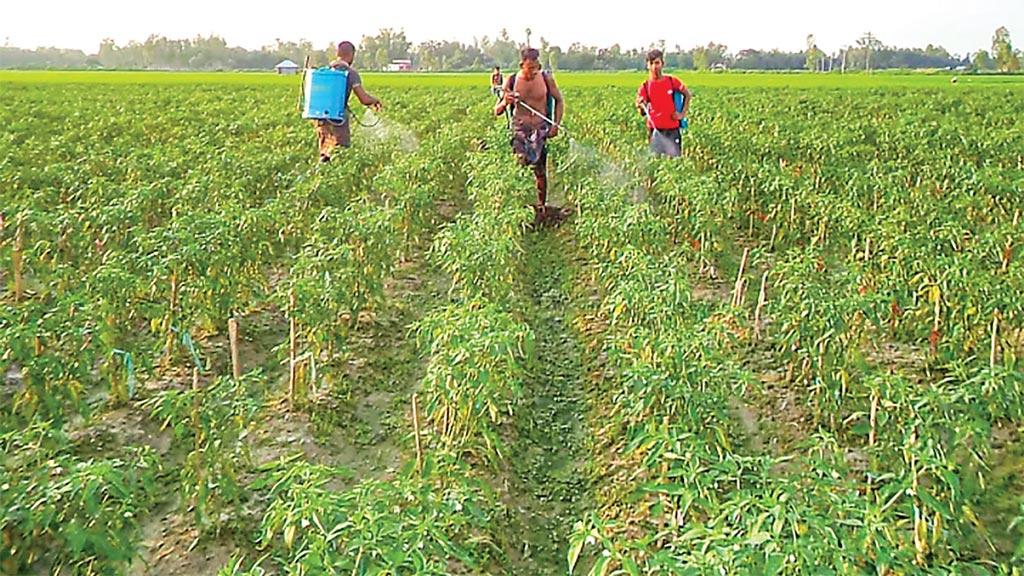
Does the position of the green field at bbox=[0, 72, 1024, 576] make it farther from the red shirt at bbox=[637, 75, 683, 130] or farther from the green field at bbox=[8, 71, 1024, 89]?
the green field at bbox=[8, 71, 1024, 89]

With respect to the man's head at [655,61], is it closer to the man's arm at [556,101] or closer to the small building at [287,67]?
the man's arm at [556,101]

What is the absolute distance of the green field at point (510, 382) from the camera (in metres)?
3.11

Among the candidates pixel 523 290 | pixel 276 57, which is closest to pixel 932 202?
pixel 523 290

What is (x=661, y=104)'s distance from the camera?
9984 millimetres

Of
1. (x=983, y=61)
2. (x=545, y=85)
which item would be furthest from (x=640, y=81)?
(x=983, y=61)

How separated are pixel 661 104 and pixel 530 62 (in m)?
1.55

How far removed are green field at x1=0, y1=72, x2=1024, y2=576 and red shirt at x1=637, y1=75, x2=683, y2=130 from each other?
421 millimetres

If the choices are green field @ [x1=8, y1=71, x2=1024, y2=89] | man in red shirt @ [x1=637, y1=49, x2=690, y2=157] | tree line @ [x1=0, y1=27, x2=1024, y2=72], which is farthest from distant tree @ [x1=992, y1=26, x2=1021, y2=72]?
man in red shirt @ [x1=637, y1=49, x2=690, y2=157]

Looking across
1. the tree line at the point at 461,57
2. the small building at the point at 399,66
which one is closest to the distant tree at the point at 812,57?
the tree line at the point at 461,57

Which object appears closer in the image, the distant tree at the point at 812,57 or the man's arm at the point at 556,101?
the man's arm at the point at 556,101

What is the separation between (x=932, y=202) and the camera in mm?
9266

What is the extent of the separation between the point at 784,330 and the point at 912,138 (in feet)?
36.4

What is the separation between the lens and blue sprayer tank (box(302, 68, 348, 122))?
32.3 ft

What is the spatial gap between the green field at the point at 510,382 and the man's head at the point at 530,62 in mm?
1062
